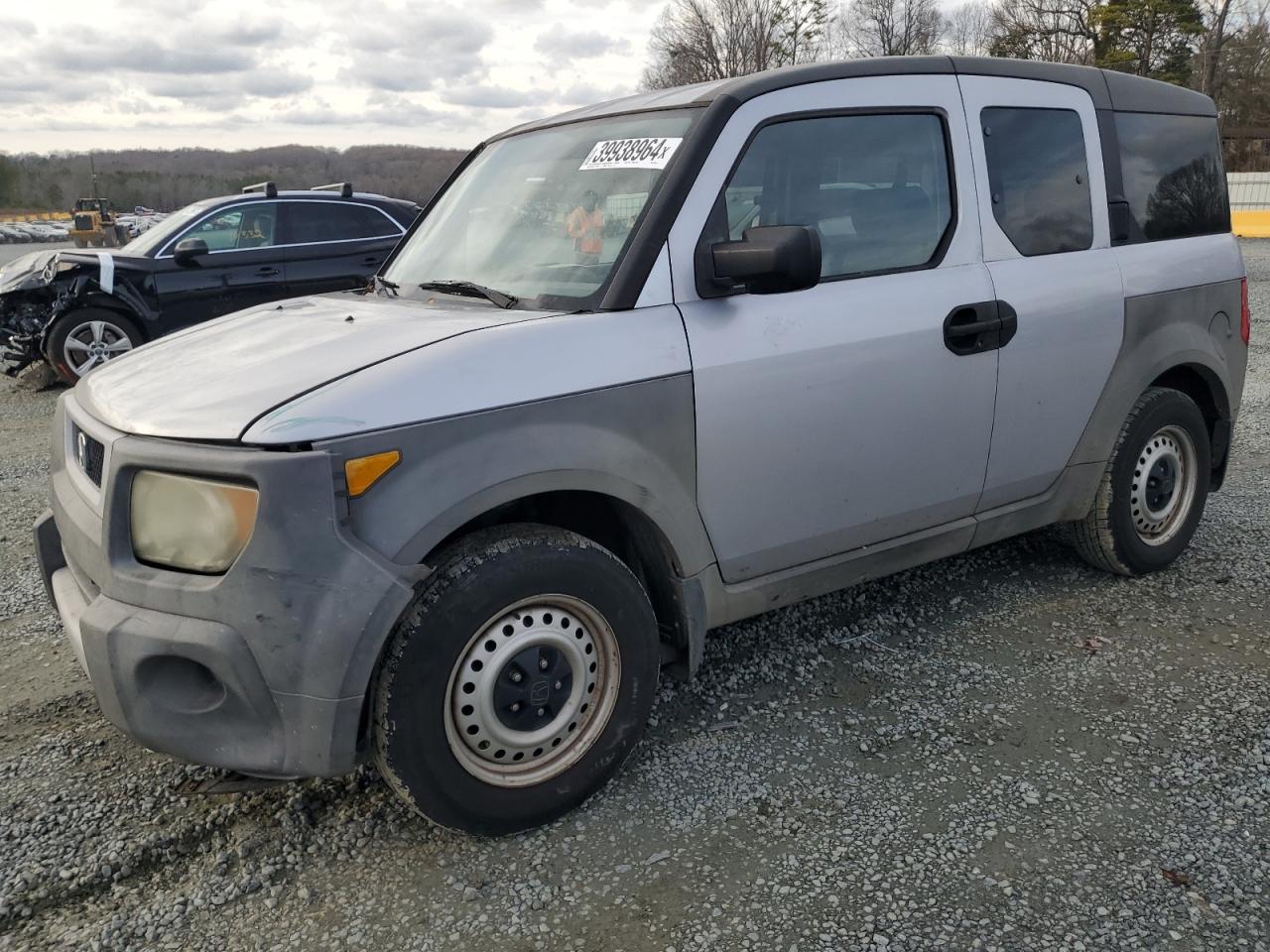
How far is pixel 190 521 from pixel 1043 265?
296 centimetres

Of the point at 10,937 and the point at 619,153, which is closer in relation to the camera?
the point at 10,937

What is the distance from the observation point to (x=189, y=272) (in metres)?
9.45

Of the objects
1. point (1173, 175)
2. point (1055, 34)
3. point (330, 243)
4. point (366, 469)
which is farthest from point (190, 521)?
point (1055, 34)

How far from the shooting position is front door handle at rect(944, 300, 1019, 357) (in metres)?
3.29

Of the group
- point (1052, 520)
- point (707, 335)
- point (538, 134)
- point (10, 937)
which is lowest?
point (10, 937)

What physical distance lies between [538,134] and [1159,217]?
99.8 inches

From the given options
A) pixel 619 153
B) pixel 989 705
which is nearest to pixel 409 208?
pixel 619 153

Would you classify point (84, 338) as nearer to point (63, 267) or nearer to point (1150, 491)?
point (63, 267)

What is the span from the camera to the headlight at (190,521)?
89.3 inches

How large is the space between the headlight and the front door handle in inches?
88.3

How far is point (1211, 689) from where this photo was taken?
11.0 ft

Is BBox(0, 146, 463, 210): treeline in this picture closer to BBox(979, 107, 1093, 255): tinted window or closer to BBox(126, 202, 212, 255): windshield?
BBox(126, 202, 212, 255): windshield

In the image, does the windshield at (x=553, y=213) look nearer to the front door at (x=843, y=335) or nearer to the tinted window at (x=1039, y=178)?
the front door at (x=843, y=335)

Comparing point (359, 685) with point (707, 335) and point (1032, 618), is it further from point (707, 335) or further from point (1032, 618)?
point (1032, 618)
